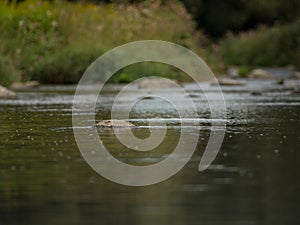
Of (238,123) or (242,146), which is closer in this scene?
(242,146)

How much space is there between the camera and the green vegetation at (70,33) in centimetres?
2991

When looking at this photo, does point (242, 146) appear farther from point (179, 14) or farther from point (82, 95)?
point (179, 14)

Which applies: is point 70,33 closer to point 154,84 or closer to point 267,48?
point 154,84

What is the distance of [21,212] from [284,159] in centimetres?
355

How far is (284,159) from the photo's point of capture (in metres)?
9.58

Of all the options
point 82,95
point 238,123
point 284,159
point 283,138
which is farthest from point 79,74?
point 284,159

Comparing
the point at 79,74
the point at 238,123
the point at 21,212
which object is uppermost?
the point at 79,74

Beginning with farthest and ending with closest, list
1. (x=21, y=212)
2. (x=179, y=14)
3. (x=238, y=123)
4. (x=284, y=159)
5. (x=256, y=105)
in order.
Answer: (x=179, y=14), (x=256, y=105), (x=238, y=123), (x=284, y=159), (x=21, y=212)

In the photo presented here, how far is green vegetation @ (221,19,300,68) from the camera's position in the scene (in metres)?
48.6

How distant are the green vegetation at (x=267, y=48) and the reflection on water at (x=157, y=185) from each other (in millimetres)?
34817

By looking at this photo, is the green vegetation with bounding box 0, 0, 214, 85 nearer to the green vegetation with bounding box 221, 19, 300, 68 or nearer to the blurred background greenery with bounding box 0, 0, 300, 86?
the blurred background greenery with bounding box 0, 0, 300, 86

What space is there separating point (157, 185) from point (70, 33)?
24.4 meters

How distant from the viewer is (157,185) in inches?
315

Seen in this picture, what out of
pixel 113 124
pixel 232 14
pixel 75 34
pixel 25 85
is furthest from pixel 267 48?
pixel 113 124
